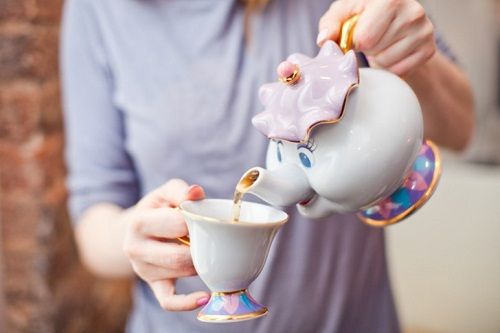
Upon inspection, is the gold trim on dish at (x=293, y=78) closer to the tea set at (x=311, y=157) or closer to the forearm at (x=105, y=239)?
the tea set at (x=311, y=157)

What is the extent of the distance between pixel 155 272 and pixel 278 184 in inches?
5.9

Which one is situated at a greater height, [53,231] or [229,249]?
[229,249]

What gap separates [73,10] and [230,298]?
0.46 metres

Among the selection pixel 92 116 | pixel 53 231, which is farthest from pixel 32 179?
pixel 92 116

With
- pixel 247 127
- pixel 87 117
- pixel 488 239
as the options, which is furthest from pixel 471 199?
pixel 87 117

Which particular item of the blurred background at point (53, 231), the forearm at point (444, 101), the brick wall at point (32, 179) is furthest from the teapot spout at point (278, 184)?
the brick wall at point (32, 179)

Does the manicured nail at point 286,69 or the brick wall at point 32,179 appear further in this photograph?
the brick wall at point 32,179

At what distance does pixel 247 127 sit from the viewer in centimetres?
68

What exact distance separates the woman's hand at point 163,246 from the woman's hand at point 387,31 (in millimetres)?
173

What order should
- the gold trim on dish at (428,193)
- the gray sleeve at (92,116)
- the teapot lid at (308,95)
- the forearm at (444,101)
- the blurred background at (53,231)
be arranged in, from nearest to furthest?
the teapot lid at (308,95) → the gold trim on dish at (428,193) → the forearm at (444,101) → the gray sleeve at (92,116) → the blurred background at (53,231)

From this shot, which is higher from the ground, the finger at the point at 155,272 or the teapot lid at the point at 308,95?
the teapot lid at the point at 308,95

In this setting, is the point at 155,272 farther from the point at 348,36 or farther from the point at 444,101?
the point at 444,101

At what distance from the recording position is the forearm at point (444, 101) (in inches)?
24.7

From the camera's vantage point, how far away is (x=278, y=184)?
17.1 inches
